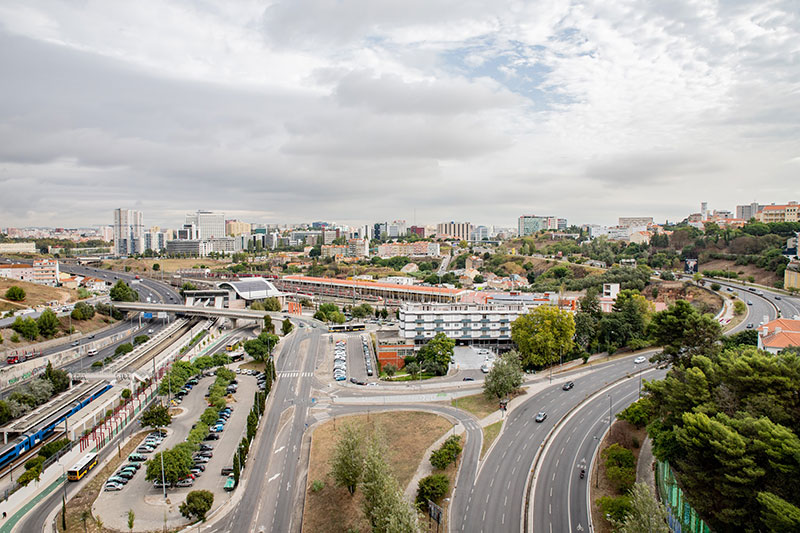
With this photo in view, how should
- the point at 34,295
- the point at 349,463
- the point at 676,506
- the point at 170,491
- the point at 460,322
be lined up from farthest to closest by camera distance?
the point at 34,295 → the point at 460,322 → the point at 170,491 → the point at 349,463 → the point at 676,506

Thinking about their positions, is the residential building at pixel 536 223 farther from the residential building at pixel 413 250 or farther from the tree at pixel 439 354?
the tree at pixel 439 354

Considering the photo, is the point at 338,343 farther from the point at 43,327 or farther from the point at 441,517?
the point at 43,327

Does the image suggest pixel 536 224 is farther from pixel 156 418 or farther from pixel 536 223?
pixel 156 418

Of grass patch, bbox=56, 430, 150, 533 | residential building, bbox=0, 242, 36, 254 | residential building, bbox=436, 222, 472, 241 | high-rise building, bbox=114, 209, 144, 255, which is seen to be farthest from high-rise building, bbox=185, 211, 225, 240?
grass patch, bbox=56, 430, 150, 533

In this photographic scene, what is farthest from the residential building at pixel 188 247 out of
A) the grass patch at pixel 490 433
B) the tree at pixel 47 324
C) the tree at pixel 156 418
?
the grass patch at pixel 490 433

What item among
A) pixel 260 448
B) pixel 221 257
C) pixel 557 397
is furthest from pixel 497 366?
pixel 221 257

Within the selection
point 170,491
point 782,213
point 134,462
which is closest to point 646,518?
point 170,491
